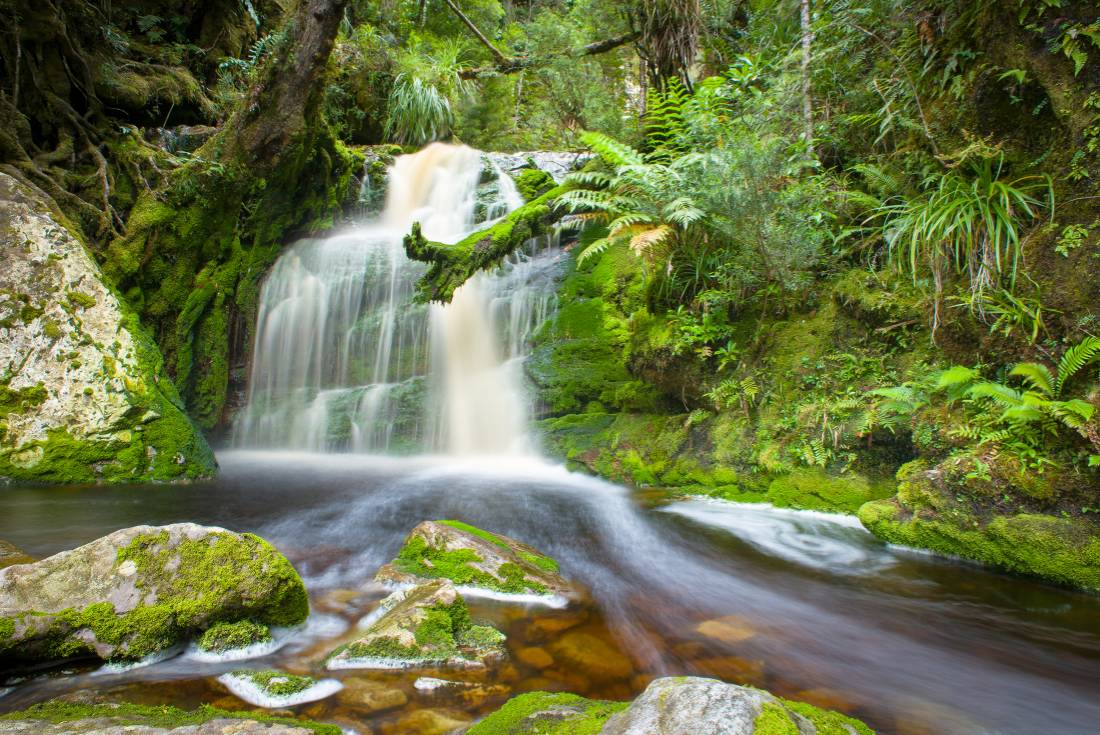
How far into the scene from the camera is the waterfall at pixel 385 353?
27.7ft

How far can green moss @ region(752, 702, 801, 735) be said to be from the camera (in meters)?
1.46

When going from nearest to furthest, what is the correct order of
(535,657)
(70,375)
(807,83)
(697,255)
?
(535,657)
(70,375)
(697,255)
(807,83)

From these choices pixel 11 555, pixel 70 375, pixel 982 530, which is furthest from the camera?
pixel 70 375

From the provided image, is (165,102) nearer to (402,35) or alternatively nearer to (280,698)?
A: (402,35)

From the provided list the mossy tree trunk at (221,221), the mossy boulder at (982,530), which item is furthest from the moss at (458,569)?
the mossy tree trunk at (221,221)

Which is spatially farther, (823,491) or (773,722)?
(823,491)

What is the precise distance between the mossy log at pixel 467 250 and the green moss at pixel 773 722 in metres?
5.87

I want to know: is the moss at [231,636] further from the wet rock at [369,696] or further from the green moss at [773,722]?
the green moss at [773,722]

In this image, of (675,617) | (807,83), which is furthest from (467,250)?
(675,617)

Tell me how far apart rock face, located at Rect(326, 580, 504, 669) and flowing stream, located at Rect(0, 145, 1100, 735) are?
0.09 m

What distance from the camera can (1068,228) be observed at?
12.9 ft

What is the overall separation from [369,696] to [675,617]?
178 centimetres

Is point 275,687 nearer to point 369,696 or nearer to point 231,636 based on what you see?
point 369,696

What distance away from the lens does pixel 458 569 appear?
3.54 metres
